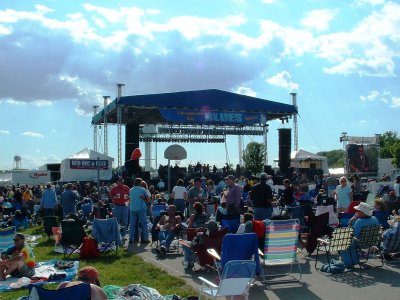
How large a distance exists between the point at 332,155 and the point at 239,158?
98.9 m

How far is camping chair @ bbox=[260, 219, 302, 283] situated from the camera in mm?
6855

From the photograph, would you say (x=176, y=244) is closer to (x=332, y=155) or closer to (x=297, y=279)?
(x=297, y=279)

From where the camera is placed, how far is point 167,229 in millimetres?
9398

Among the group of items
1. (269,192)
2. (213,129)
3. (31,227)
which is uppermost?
(213,129)

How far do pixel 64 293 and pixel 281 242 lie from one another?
12.6ft

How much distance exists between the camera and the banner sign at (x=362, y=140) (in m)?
31.0

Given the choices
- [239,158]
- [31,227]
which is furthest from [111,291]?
[239,158]

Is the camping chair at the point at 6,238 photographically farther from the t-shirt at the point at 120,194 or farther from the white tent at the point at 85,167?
the white tent at the point at 85,167

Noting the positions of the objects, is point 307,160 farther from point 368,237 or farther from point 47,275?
point 47,275

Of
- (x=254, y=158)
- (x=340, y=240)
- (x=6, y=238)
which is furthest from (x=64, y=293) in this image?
(x=254, y=158)

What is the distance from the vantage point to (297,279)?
22.2 ft

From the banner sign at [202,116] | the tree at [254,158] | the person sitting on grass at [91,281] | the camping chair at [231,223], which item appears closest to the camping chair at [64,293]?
the person sitting on grass at [91,281]

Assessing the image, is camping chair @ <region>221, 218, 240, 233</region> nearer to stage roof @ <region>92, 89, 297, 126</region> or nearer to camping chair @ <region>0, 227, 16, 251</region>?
camping chair @ <region>0, 227, 16, 251</region>

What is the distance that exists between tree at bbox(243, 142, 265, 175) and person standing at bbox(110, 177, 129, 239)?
26857mm
